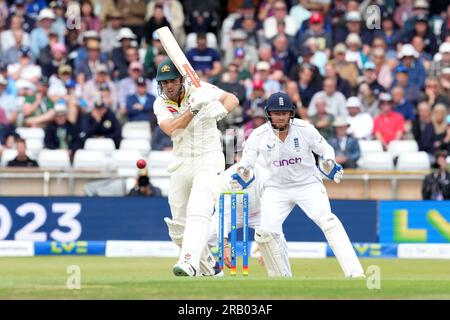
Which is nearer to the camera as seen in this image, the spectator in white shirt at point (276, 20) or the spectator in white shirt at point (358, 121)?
the spectator in white shirt at point (358, 121)

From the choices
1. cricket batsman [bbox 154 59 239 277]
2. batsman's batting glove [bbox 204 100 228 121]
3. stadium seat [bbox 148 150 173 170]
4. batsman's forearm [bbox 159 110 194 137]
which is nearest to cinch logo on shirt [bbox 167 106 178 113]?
cricket batsman [bbox 154 59 239 277]

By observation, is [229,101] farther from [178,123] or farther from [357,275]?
[357,275]

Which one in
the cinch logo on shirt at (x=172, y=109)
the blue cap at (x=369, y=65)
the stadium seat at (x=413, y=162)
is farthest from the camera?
the blue cap at (x=369, y=65)

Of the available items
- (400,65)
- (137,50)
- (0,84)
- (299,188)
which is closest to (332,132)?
(400,65)

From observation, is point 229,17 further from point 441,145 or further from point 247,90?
point 441,145

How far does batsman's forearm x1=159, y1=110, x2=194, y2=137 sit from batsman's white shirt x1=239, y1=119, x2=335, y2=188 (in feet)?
3.66

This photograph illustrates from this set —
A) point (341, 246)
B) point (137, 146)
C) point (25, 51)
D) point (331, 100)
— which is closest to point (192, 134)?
point (341, 246)

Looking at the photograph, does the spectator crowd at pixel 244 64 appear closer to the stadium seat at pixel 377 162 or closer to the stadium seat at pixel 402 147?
the stadium seat at pixel 377 162

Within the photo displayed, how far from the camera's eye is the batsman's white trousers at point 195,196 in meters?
10.9

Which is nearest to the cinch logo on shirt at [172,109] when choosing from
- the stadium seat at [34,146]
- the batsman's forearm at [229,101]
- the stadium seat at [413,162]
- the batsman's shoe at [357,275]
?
the batsman's forearm at [229,101]

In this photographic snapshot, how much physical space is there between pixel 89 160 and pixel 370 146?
3.94 metres

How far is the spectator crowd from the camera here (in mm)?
19312

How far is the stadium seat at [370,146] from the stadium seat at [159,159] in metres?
2.72

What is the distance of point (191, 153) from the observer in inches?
450
